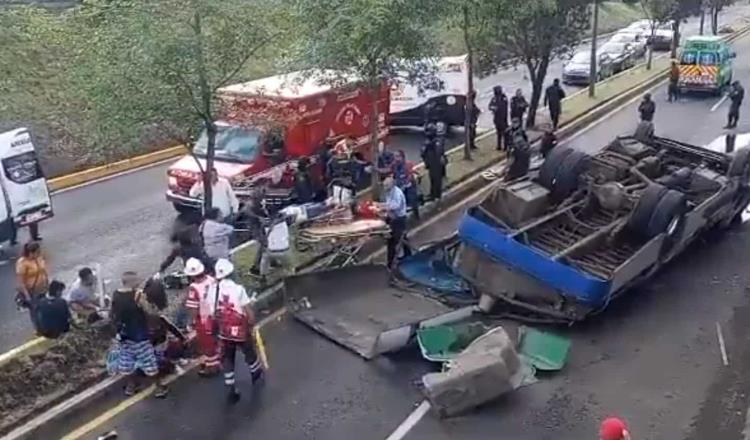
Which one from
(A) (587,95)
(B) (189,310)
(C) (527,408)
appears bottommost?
(A) (587,95)

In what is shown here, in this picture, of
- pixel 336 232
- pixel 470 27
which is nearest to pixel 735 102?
pixel 470 27

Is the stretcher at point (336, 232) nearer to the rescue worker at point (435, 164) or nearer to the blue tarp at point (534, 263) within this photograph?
the blue tarp at point (534, 263)

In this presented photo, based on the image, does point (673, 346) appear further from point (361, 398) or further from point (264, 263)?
point (264, 263)

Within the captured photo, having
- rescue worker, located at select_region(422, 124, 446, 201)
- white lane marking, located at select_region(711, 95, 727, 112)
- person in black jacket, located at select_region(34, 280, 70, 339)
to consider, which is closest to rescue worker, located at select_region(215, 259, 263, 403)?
person in black jacket, located at select_region(34, 280, 70, 339)

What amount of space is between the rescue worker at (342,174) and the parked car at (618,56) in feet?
74.9

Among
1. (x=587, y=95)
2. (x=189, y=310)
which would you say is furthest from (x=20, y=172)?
(x=587, y=95)

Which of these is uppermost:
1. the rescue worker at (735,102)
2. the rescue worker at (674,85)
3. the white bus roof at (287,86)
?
the white bus roof at (287,86)

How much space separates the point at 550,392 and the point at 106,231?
31.0 ft

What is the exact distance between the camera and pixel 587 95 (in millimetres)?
31266

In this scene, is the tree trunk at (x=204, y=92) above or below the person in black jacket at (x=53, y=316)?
above

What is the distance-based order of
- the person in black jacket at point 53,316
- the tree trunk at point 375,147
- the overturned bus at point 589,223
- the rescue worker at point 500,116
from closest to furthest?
1. the person in black jacket at point 53,316
2. the overturned bus at point 589,223
3. the tree trunk at point 375,147
4. the rescue worker at point 500,116

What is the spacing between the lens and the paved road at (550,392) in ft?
32.6

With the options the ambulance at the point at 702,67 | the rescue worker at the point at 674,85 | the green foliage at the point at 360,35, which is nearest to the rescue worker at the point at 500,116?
the green foliage at the point at 360,35

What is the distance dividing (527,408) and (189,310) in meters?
3.98
